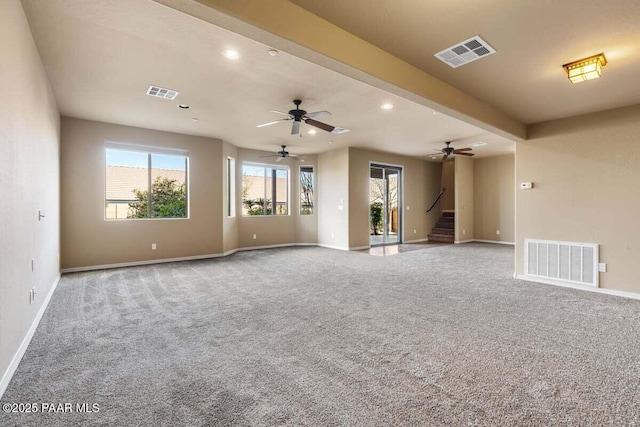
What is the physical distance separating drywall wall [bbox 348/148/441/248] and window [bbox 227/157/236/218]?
317 centimetres

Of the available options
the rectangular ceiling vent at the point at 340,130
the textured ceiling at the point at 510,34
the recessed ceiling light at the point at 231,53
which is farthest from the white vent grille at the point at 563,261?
the recessed ceiling light at the point at 231,53

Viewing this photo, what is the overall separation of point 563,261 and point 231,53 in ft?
17.9

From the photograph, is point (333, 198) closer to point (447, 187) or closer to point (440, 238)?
point (440, 238)

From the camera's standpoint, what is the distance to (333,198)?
8.77 metres

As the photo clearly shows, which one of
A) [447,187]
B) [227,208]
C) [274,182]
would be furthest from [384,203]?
[227,208]

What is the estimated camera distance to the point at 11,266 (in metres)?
2.30

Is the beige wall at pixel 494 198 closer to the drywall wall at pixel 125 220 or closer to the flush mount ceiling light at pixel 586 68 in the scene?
the flush mount ceiling light at pixel 586 68

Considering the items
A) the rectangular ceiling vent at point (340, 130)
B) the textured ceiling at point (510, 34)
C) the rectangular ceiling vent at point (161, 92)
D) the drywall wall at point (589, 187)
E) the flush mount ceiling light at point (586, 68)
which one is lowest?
the drywall wall at point (589, 187)

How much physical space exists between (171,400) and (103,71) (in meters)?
3.78

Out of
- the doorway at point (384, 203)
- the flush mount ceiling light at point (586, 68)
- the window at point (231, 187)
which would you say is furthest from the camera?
the doorway at point (384, 203)

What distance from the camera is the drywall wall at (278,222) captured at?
8391 millimetres

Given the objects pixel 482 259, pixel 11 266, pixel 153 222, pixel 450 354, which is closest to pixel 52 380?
pixel 11 266

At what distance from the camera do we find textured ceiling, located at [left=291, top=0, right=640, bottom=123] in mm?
2193

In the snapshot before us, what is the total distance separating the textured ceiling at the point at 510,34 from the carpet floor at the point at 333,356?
A: 104 inches
